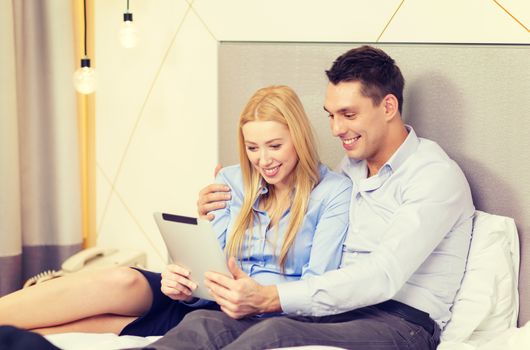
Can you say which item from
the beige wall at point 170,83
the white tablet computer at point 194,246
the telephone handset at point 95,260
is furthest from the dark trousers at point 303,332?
the telephone handset at point 95,260

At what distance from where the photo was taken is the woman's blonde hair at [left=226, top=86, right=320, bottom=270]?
1980 millimetres

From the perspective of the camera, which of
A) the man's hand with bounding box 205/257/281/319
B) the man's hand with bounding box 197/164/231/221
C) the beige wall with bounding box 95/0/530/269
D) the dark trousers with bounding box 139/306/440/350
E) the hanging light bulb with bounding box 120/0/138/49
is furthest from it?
the hanging light bulb with bounding box 120/0/138/49

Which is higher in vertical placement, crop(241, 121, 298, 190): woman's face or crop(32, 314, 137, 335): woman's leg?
crop(241, 121, 298, 190): woman's face

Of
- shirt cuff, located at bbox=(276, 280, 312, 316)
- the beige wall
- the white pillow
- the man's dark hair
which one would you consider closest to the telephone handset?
the beige wall

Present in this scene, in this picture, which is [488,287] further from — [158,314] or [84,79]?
[84,79]

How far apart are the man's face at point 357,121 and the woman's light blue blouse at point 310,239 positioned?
0.12 metres

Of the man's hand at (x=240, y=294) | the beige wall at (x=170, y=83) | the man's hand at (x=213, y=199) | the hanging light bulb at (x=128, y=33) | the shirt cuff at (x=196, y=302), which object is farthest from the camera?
the hanging light bulb at (x=128, y=33)

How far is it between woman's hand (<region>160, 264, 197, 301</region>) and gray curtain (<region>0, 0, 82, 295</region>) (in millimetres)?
968

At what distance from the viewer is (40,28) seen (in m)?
2.81

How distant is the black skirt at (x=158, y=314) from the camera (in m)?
1.98

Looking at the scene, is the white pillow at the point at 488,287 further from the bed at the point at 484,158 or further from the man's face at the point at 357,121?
the man's face at the point at 357,121

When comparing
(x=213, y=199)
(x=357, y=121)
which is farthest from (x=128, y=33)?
(x=357, y=121)

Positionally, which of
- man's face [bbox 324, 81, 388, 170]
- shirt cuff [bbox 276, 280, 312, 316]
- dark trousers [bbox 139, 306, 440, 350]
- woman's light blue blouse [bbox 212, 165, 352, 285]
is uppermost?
man's face [bbox 324, 81, 388, 170]

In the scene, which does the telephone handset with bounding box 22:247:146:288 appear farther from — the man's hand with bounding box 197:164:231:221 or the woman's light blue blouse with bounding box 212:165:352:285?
the woman's light blue blouse with bounding box 212:165:352:285
